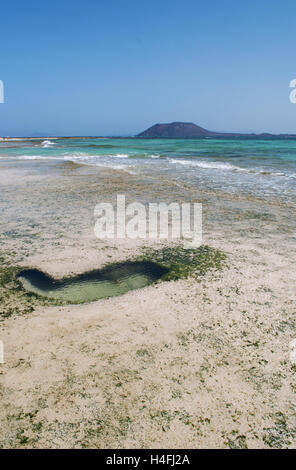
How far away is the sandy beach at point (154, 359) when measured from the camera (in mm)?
1677

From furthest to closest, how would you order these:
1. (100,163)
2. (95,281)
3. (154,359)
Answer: (100,163) → (95,281) → (154,359)

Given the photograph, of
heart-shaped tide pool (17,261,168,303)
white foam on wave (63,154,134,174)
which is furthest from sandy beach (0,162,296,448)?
white foam on wave (63,154,134,174)

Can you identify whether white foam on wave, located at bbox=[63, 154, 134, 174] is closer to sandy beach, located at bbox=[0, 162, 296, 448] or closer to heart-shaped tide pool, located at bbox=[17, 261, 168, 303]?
heart-shaped tide pool, located at bbox=[17, 261, 168, 303]

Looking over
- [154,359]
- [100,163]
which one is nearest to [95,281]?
[154,359]

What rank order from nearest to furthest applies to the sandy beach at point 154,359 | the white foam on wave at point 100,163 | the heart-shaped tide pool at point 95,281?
the sandy beach at point 154,359
the heart-shaped tide pool at point 95,281
the white foam on wave at point 100,163

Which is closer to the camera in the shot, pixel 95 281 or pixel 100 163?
pixel 95 281

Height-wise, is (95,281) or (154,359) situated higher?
(95,281)

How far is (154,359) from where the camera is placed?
216cm

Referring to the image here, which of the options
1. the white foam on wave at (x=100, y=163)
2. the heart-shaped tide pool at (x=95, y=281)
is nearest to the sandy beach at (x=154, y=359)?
the heart-shaped tide pool at (x=95, y=281)

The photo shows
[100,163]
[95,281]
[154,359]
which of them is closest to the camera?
[154,359]

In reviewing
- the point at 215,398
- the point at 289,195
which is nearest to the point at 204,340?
the point at 215,398

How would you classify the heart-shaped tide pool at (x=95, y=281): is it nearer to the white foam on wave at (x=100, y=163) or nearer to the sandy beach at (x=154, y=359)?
the sandy beach at (x=154, y=359)

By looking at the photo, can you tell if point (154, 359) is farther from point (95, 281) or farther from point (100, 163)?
point (100, 163)

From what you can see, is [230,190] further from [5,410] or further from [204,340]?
[5,410]
